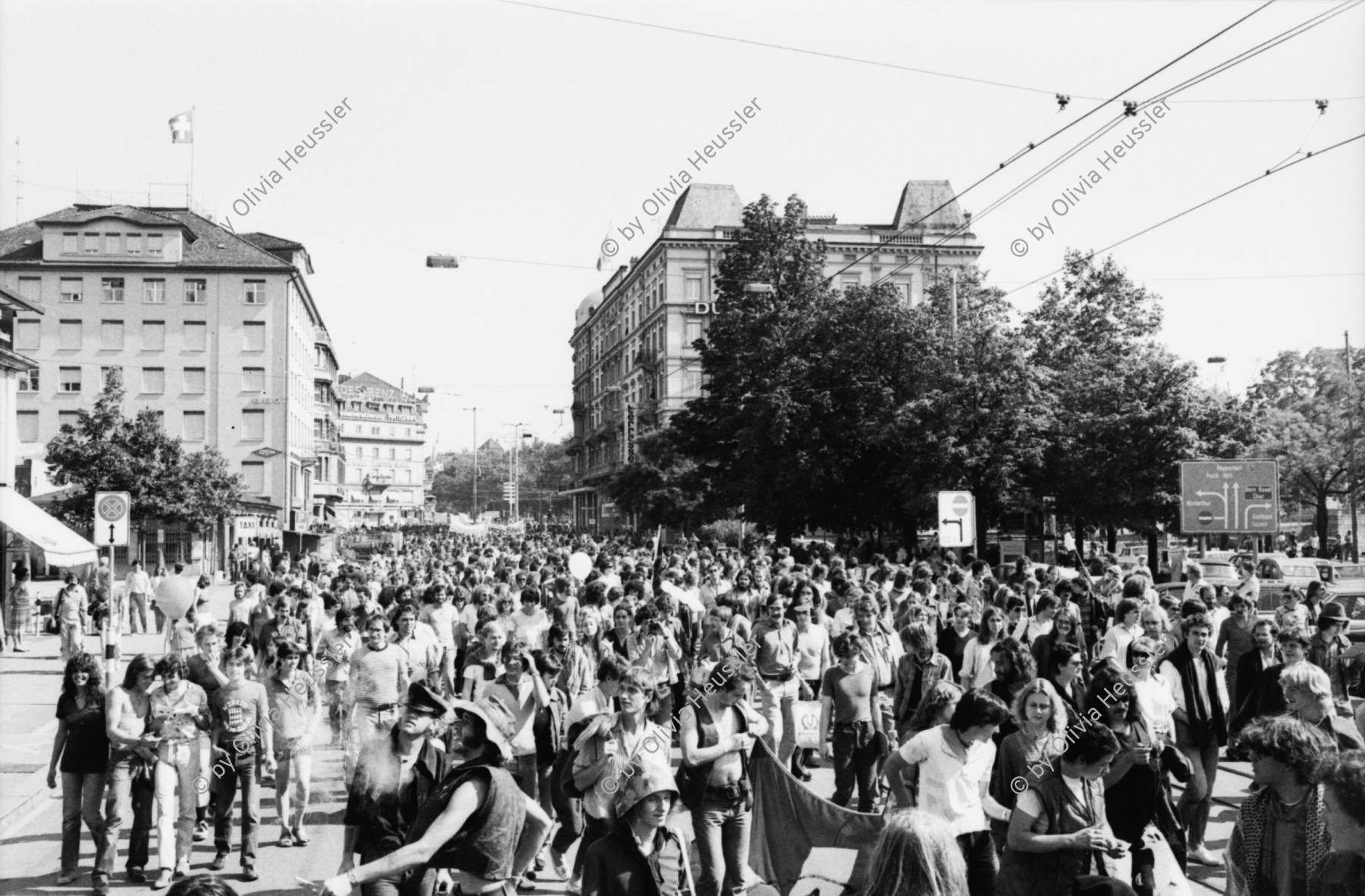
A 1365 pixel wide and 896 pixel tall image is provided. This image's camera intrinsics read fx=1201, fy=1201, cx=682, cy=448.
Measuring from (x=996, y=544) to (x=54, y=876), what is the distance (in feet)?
105

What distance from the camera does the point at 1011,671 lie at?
765 cm

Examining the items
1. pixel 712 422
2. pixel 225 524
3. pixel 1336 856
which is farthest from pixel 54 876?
pixel 225 524

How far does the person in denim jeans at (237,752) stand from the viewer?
8.24 metres

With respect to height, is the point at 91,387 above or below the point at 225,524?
above

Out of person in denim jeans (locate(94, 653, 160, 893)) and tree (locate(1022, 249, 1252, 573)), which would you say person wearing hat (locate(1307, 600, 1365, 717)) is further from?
tree (locate(1022, 249, 1252, 573))

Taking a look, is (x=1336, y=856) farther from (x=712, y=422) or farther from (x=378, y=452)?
(x=378, y=452)

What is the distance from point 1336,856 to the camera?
3994 mm

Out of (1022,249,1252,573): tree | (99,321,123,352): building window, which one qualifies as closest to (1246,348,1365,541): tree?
(1022,249,1252,573): tree

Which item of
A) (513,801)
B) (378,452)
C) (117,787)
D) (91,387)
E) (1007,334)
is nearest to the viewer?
(513,801)

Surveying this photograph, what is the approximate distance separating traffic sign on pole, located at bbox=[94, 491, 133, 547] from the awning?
4.05 metres

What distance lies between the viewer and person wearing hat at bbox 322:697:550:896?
13.7ft

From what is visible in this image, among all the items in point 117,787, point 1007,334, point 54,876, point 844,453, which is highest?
point 1007,334

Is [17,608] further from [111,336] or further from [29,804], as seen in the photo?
[111,336]

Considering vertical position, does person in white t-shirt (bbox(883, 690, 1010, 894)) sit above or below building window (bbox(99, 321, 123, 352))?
below
